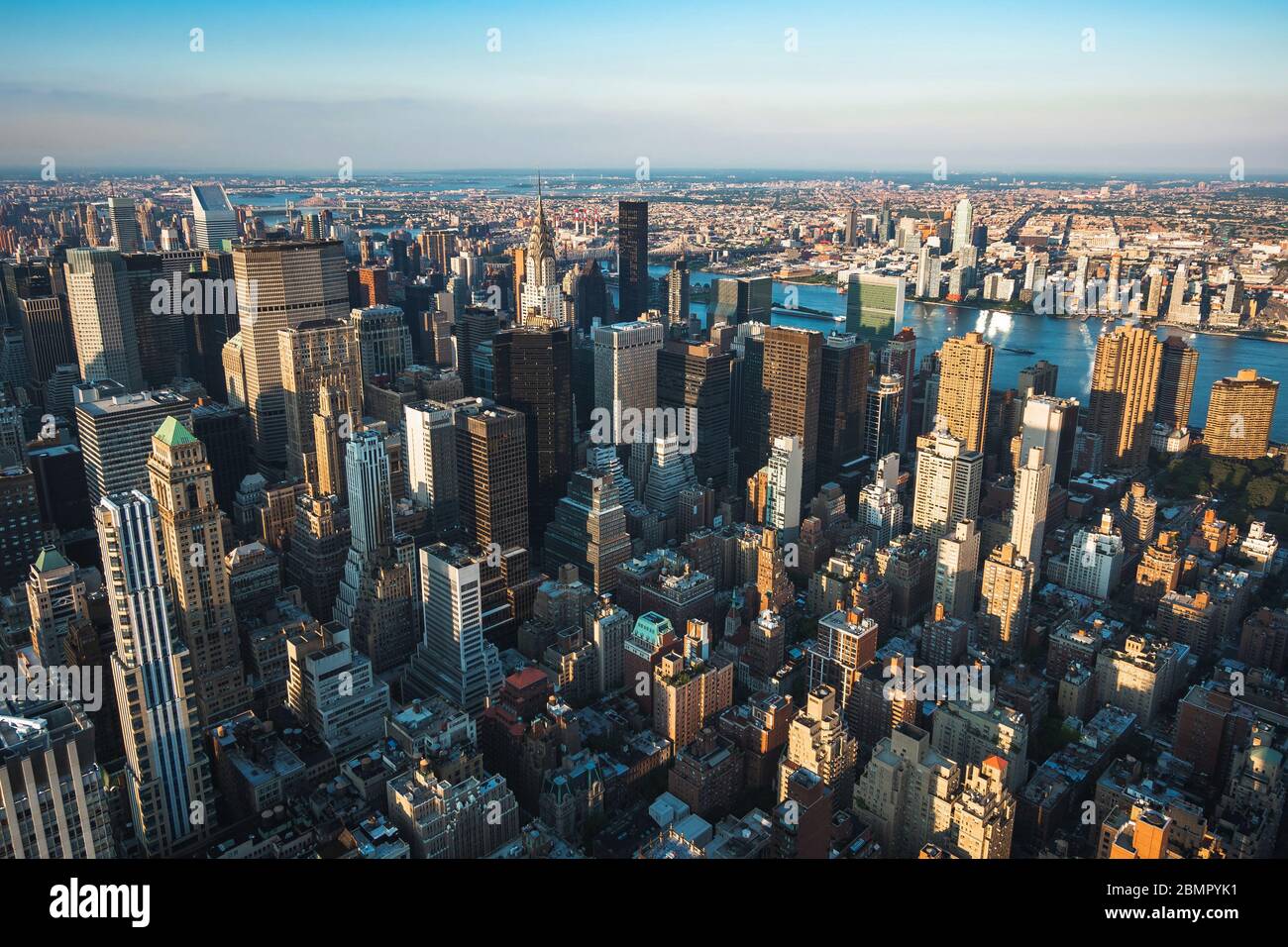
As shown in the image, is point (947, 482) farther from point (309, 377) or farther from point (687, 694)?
point (309, 377)

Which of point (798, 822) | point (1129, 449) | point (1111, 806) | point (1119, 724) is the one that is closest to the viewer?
point (798, 822)

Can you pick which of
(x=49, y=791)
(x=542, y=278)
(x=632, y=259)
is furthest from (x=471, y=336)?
(x=49, y=791)

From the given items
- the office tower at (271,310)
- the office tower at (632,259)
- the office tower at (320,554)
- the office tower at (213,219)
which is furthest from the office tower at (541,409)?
the office tower at (213,219)

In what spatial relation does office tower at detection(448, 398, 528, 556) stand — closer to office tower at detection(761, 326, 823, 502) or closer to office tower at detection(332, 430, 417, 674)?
office tower at detection(332, 430, 417, 674)

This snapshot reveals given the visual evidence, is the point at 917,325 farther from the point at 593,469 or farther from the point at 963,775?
the point at 963,775

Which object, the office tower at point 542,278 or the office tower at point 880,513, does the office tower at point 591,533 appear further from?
the office tower at point 542,278

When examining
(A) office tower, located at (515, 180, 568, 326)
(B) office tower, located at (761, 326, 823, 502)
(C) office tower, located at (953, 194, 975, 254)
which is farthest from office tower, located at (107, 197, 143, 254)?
(C) office tower, located at (953, 194, 975, 254)

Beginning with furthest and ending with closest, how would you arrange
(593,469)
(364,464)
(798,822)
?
(593,469), (364,464), (798,822)
